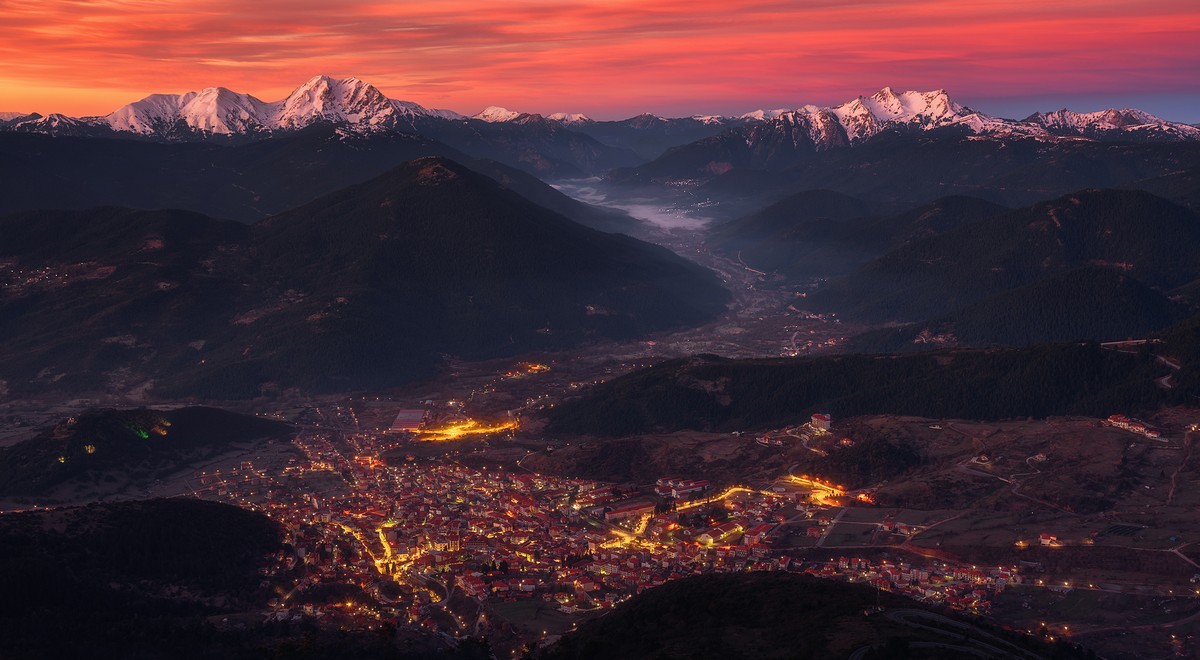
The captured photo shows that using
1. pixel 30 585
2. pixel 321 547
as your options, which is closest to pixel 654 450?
pixel 321 547

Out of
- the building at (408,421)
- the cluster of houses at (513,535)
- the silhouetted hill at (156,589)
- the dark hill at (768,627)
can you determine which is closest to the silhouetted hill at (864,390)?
the building at (408,421)

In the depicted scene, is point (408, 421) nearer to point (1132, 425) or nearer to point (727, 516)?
point (727, 516)

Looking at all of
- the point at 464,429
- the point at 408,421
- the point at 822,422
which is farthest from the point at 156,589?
the point at 822,422

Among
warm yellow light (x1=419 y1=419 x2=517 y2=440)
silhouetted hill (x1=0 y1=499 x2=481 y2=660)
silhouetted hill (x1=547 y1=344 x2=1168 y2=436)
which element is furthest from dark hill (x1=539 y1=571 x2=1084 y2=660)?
warm yellow light (x1=419 y1=419 x2=517 y2=440)

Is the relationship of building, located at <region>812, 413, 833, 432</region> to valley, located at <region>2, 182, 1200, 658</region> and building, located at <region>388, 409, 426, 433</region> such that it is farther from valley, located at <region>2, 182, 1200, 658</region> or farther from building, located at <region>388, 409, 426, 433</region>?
building, located at <region>388, 409, 426, 433</region>

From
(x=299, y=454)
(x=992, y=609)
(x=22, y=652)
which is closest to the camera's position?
(x=22, y=652)

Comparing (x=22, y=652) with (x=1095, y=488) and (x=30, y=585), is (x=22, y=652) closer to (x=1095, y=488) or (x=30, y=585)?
(x=30, y=585)
